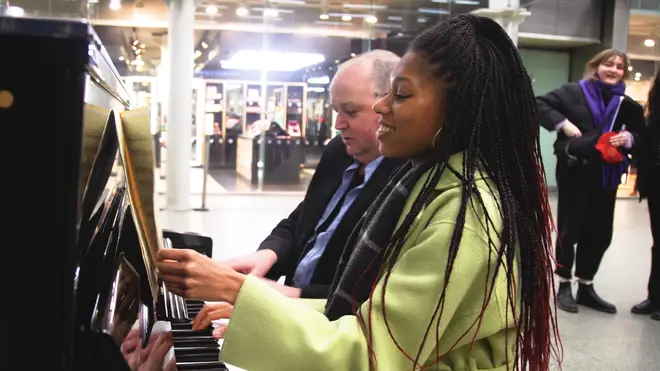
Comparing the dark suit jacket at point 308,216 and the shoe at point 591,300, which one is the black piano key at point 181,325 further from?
the shoe at point 591,300

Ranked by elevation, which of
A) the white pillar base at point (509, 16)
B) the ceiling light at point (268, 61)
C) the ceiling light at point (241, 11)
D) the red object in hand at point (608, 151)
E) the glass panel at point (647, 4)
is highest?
the glass panel at point (647, 4)

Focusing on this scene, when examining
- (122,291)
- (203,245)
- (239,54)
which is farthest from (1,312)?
(239,54)

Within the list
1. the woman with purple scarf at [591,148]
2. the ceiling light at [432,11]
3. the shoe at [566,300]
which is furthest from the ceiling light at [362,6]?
the shoe at [566,300]

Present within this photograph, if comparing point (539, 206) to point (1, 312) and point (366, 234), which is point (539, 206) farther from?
point (1, 312)

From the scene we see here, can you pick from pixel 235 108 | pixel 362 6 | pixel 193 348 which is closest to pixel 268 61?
pixel 235 108

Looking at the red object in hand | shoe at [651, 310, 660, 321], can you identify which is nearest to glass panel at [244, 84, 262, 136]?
the red object in hand

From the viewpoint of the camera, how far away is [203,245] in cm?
207

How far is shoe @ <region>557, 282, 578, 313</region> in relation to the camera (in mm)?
4570

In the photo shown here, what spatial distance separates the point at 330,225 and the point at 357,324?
1091mm

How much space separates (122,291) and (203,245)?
105 cm

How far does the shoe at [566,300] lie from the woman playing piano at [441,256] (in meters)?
3.61

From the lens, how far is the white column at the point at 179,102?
27.8ft

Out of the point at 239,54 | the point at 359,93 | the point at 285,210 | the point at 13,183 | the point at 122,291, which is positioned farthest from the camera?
the point at 239,54

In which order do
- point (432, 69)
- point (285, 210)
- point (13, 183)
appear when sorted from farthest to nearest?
1. point (285, 210)
2. point (432, 69)
3. point (13, 183)
